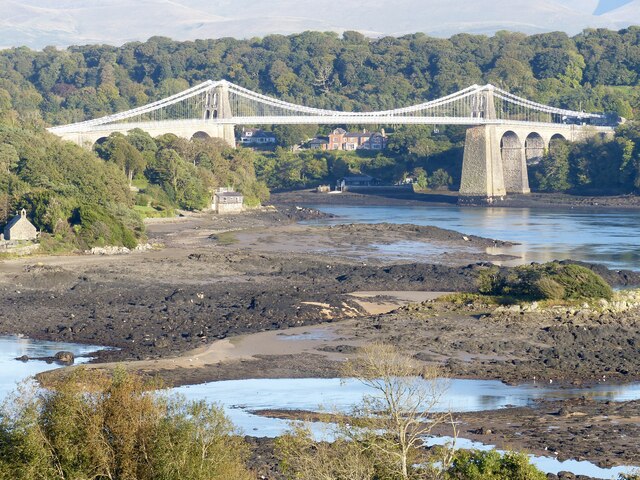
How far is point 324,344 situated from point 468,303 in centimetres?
617

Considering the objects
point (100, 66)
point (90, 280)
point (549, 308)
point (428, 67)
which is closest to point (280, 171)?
point (428, 67)

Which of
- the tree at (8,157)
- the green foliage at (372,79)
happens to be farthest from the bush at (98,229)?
the green foliage at (372,79)

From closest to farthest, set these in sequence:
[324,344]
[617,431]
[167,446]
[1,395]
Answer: [167,446] < [617,431] < [1,395] < [324,344]

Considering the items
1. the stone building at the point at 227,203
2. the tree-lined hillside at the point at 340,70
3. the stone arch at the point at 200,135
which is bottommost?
the stone building at the point at 227,203

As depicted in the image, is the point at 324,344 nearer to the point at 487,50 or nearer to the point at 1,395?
the point at 1,395

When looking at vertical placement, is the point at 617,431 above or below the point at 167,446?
below

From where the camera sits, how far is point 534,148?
98.6 metres

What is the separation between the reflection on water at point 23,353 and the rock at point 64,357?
0.15 metres

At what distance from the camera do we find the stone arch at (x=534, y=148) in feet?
322

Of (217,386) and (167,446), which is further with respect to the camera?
(217,386)

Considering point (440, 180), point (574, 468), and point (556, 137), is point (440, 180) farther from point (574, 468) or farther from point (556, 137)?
point (574, 468)

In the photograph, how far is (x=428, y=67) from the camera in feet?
426

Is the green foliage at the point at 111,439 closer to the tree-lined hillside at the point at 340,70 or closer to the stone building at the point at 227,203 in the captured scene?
the stone building at the point at 227,203

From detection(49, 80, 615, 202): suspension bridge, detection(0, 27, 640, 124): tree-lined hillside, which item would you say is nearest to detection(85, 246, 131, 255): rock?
detection(49, 80, 615, 202): suspension bridge
